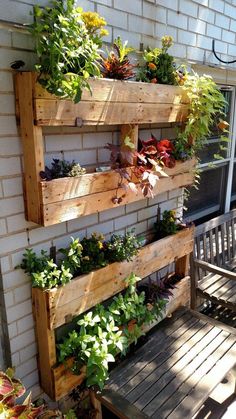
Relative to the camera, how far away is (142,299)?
2.34 metres

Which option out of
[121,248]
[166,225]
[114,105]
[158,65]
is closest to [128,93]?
[114,105]

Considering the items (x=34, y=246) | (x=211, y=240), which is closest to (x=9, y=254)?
(x=34, y=246)

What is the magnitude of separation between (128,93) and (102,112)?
235mm

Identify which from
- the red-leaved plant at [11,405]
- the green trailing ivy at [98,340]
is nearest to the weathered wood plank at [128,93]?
the green trailing ivy at [98,340]

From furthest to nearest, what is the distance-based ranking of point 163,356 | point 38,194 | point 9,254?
point 163,356
point 9,254
point 38,194

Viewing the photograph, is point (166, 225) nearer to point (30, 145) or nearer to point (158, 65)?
point (158, 65)

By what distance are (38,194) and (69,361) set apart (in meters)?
1.05

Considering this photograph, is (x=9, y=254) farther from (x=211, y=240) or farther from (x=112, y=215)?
(x=211, y=240)

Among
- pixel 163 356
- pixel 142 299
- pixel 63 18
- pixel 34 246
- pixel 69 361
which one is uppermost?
pixel 63 18

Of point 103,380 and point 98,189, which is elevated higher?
point 98,189

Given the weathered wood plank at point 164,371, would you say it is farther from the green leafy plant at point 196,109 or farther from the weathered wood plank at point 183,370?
the green leafy plant at point 196,109

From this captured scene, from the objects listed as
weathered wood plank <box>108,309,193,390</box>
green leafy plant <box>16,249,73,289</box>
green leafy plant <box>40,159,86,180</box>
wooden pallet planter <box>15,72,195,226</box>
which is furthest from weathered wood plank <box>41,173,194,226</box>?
weathered wood plank <box>108,309,193,390</box>

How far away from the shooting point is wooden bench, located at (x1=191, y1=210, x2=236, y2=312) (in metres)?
2.89

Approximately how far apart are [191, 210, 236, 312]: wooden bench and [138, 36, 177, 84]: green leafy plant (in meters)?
1.44
